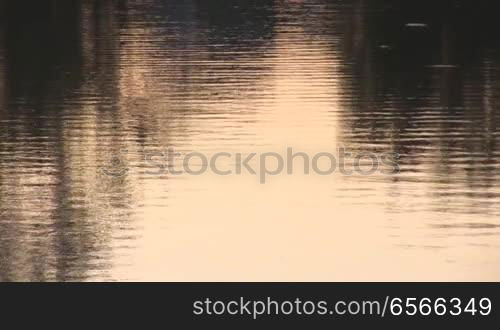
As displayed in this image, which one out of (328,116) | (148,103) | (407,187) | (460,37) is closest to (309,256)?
(407,187)

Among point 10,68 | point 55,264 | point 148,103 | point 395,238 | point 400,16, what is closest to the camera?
point 55,264

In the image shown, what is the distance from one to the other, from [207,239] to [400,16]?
21450mm

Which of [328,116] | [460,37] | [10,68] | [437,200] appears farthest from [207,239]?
[460,37]

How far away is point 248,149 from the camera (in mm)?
14758

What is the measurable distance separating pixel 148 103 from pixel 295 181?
5196 mm

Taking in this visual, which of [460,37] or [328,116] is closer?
[328,116]

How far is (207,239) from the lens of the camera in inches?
439

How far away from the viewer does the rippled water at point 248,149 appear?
10617mm

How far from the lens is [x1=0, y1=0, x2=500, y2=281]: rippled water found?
418 inches

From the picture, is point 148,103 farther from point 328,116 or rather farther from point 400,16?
point 400,16

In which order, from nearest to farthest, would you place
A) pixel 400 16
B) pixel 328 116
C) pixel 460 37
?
pixel 328 116, pixel 460 37, pixel 400 16

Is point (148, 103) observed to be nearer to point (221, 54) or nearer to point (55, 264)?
point (221, 54)

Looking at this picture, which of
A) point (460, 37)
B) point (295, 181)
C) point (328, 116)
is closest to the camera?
→ point (295, 181)

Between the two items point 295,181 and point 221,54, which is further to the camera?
point 221,54
